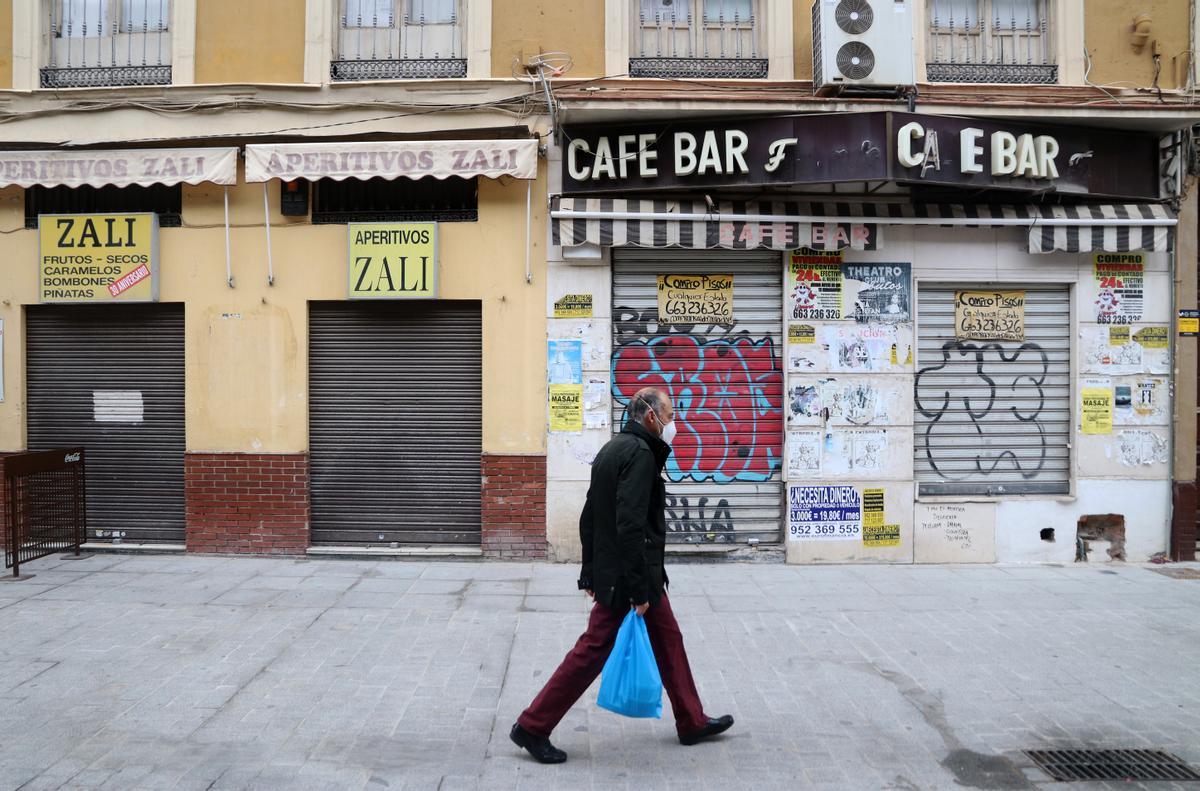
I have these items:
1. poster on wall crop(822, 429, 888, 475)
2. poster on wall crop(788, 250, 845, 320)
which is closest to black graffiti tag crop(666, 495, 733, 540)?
poster on wall crop(822, 429, 888, 475)

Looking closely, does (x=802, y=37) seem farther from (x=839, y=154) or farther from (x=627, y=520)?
(x=627, y=520)

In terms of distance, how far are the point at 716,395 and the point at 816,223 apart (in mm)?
2067

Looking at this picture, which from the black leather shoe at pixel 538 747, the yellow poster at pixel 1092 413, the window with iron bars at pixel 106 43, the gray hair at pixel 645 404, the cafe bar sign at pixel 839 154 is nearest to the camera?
the black leather shoe at pixel 538 747

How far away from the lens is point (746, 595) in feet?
25.3

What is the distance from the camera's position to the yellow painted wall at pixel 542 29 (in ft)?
29.2

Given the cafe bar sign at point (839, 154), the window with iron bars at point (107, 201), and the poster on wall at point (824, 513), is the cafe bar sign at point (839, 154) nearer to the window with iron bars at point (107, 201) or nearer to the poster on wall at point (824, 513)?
the poster on wall at point (824, 513)

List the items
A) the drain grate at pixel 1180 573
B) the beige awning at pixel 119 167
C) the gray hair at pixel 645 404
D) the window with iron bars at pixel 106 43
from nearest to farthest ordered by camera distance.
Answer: the gray hair at pixel 645 404 → the drain grate at pixel 1180 573 → the beige awning at pixel 119 167 → the window with iron bars at pixel 106 43

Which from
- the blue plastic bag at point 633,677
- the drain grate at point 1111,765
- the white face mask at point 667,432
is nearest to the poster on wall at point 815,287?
the white face mask at point 667,432

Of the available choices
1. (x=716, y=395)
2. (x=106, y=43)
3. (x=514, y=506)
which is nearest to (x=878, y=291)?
(x=716, y=395)

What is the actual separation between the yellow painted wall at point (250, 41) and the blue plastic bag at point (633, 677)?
749 cm

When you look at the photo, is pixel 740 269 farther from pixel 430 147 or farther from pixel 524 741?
pixel 524 741

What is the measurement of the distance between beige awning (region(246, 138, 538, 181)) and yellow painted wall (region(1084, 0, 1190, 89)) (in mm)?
6175

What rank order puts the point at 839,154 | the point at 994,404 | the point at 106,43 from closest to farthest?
the point at 839,154, the point at 994,404, the point at 106,43

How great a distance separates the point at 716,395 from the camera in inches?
355
